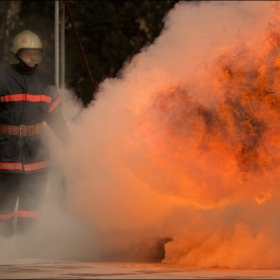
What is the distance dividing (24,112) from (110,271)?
9.23 feet

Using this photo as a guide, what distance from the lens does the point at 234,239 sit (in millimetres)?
12508

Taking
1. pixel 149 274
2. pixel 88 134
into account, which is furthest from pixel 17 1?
pixel 149 274

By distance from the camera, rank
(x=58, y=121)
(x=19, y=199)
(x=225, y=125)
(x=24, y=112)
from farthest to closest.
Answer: (x=58, y=121)
(x=19, y=199)
(x=24, y=112)
(x=225, y=125)

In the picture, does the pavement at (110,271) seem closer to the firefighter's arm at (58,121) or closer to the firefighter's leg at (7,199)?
the firefighter's leg at (7,199)

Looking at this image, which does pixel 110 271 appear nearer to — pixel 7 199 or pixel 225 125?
pixel 225 125

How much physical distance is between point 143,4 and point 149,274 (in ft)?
118

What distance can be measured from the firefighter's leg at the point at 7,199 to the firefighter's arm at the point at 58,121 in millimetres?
754

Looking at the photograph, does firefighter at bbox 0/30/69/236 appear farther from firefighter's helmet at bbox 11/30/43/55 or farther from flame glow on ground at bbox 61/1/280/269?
flame glow on ground at bbox 61/1/280/269

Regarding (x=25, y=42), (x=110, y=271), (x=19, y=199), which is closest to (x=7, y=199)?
(x=19, y=199)

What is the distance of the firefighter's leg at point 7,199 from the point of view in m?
13.7

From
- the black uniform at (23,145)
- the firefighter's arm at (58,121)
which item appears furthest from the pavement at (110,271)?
the firefighter's arm at (58,121)

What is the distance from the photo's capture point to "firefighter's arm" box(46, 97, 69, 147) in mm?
13938

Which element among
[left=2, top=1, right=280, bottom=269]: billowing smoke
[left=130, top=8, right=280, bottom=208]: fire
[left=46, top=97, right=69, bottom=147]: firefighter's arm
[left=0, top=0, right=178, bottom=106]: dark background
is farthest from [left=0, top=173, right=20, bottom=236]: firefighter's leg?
[left=0, top=0, right=178, bottom=106]: dark background

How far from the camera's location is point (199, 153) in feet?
41.7
